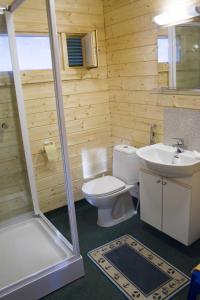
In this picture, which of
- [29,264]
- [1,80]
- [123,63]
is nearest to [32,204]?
[29,264]

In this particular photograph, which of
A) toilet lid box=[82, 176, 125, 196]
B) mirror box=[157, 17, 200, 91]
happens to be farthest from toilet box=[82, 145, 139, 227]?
mirror box=[157, 17, 200, 91]

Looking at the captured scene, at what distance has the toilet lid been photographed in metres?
2.55

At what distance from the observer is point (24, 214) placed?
2.79 metres

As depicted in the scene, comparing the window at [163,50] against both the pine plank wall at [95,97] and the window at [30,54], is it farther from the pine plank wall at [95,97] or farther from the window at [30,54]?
the window at [30,54]

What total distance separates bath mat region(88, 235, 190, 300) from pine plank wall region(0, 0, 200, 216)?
0.82m

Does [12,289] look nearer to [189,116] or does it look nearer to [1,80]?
[1,80]

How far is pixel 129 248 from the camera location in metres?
2.36

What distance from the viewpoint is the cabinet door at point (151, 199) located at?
2357 millimetres

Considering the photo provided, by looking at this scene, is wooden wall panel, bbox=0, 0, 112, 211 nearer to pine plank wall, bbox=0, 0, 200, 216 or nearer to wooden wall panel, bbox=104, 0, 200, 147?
pine plank wall, bbox=0, 0, 200, 216

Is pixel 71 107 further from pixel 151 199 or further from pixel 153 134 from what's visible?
pixel 151 199

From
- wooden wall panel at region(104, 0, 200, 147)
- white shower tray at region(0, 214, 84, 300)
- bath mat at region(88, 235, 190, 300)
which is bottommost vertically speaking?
bath mat at region(88, 235, 190, 300)

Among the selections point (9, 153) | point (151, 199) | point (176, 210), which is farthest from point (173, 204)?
point (9, 153)

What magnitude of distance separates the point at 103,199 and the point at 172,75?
4.32 feet

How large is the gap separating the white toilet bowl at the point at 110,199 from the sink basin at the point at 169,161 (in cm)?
43
